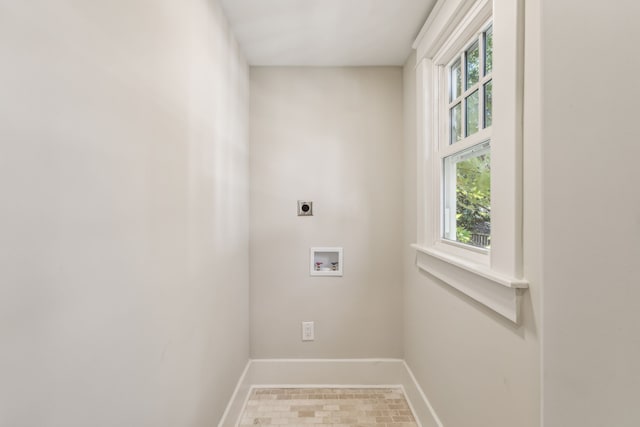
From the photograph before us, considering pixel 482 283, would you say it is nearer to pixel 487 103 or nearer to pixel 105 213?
pixel 487 103

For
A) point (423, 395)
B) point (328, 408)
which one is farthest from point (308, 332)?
point (423, 395)

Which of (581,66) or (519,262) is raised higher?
(581,66)

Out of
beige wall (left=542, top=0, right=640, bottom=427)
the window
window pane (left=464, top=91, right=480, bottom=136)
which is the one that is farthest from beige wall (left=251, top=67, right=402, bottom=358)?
beige wall (left=542, top=0, right=640, bottom=427)

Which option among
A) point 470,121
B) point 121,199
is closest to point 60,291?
point 121,199

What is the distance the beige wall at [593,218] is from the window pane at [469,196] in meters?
0.57

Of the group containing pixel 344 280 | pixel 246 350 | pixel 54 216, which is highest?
pixel 54 216

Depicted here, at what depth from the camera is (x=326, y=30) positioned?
1.75m

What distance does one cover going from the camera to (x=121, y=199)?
77cm

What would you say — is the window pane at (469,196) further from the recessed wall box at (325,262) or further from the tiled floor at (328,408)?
the tiled floor at (328,408)

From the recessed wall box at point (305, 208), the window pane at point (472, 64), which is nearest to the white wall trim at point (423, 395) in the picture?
the recessed wall box at point (305, 208)

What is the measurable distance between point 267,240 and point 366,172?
0.82m

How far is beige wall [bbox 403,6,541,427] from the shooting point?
86 cm

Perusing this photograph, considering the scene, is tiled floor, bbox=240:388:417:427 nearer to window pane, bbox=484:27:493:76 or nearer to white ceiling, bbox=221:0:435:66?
window pane, bbox=484:27:493:76

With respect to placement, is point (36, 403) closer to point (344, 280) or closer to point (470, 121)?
point (470, 121)
